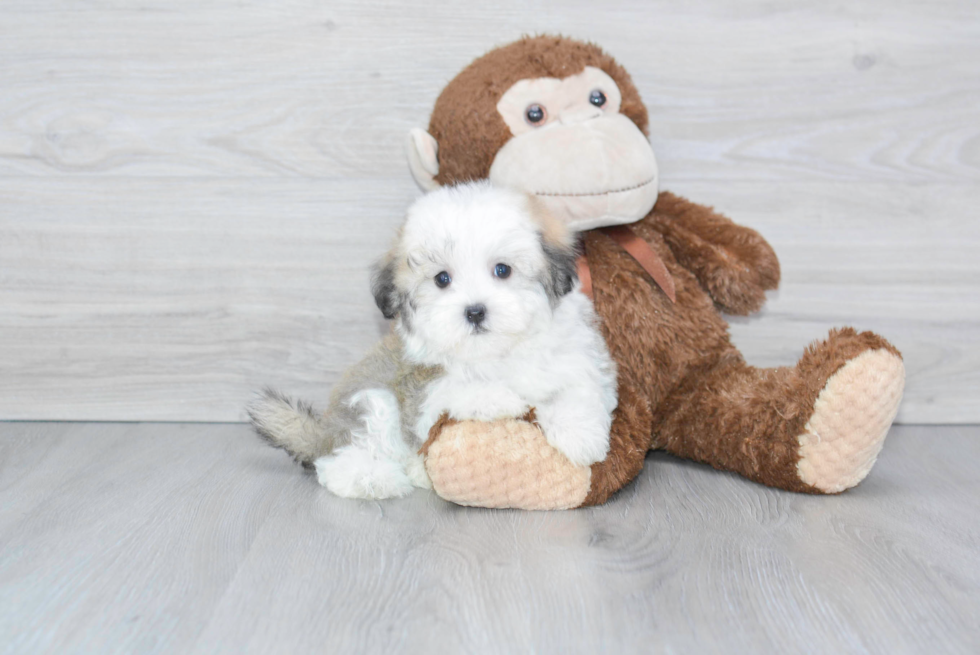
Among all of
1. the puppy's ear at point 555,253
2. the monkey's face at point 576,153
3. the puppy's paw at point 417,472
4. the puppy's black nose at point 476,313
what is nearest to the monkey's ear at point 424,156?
the monkey's face at point 576,153

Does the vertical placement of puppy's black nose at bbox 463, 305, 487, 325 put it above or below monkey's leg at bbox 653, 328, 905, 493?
above

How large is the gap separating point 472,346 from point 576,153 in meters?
0.41

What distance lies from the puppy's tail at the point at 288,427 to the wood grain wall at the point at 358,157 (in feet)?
1.32

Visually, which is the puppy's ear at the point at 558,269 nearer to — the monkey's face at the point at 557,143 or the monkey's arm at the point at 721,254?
the monkey's face at the point at 557,143

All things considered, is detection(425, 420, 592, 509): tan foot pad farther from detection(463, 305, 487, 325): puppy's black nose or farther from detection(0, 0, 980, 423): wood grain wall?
detection(0, 0, 980, 423): wood grain wall

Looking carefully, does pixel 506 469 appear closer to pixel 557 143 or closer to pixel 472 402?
pixel 472 402

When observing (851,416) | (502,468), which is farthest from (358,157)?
(851,416)

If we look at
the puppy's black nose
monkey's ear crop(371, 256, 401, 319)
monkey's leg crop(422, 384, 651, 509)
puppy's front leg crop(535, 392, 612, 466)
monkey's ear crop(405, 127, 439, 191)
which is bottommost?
monkey's leg crop(422, 384, 651, 509)

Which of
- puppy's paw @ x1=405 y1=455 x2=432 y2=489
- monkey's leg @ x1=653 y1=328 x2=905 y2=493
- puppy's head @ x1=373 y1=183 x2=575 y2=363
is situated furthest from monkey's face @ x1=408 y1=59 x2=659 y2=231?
puppy's paw @ x1=405 y1=455 x2=432 y2=489

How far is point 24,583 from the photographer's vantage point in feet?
3.74

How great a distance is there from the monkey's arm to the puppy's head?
0.34m

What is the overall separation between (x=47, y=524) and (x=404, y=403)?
628mm

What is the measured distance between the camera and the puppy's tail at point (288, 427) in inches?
59.7

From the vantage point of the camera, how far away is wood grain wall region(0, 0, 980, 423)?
178cm
